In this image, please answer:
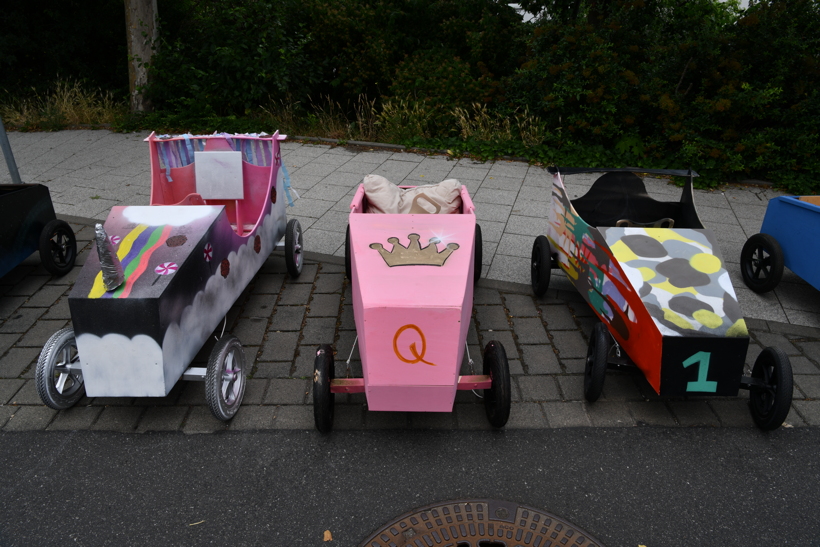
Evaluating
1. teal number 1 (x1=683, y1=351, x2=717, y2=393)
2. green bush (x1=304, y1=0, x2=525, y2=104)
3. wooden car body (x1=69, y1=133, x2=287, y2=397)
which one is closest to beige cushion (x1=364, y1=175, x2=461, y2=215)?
wooden car body (x1=69, y1=133, x2=287, y2=397)

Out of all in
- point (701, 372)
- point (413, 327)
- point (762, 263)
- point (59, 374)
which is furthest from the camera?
point (762, 263)

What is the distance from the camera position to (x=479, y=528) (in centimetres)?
293

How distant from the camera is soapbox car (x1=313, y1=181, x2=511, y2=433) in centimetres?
318

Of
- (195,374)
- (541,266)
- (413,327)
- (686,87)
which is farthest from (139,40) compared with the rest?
(413,327)

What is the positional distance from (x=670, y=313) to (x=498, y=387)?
47.0 inches

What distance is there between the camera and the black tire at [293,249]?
5.15 metres

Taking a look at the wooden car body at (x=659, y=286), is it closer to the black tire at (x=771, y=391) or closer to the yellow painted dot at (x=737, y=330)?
the yellow painted dot at (x=737, y=330)

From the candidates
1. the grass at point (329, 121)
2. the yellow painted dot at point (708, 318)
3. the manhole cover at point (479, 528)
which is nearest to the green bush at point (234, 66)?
the grass at point (329, 121)

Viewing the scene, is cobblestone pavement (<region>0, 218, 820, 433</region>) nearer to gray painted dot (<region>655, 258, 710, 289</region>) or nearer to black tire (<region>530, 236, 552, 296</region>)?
black tire (<region>530, 236, 552, 296</region>)

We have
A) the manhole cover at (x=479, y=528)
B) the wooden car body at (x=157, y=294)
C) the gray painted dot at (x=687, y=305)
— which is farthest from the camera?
the gray painted dot at (x=687, y=305)

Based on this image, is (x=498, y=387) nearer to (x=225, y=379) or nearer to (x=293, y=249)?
(x=225, y=379)

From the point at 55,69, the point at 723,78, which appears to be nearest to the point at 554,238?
the point at 723,78

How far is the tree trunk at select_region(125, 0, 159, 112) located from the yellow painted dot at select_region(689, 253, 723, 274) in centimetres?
1003

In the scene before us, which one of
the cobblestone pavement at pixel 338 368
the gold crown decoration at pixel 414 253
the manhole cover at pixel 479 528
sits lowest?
the manhole cover at pixel 479 528
